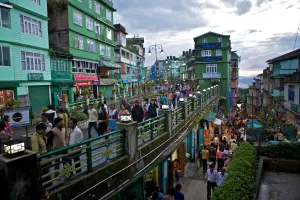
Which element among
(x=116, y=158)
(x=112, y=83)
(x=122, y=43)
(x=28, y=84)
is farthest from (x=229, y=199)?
(x=122, y=43)

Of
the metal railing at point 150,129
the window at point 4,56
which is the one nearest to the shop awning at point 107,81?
the window at point 4,56

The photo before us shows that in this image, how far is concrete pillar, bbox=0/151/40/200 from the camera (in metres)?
4.03

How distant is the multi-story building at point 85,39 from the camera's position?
2584 cm

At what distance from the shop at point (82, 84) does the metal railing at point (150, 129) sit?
18798 mm

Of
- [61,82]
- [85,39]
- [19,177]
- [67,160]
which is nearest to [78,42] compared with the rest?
[85,39]

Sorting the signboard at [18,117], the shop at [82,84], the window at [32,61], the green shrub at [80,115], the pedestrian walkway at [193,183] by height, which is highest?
the window at [32,61]

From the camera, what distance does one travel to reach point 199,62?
45.8 metres

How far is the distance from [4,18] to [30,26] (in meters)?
2.93

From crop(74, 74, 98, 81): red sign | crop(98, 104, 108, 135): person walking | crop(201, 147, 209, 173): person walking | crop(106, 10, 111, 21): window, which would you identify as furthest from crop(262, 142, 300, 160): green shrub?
crop(106, 10, 111, 21): window

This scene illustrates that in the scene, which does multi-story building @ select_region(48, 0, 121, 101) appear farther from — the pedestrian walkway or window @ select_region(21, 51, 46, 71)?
the pedestrian walkway

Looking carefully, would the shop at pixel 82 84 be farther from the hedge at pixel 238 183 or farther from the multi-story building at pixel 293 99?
the multi-story building at pixel 293 99

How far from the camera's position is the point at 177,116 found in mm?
13078

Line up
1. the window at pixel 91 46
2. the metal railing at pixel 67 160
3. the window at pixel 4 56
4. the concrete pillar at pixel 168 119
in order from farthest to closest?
1. the window at pixel 91 46
2. the window at pixel 4 56
3. the concrete pillar at pixel 168 119
4. the metal railing at pixel 67 160

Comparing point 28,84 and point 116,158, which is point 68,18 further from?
point 116,158
